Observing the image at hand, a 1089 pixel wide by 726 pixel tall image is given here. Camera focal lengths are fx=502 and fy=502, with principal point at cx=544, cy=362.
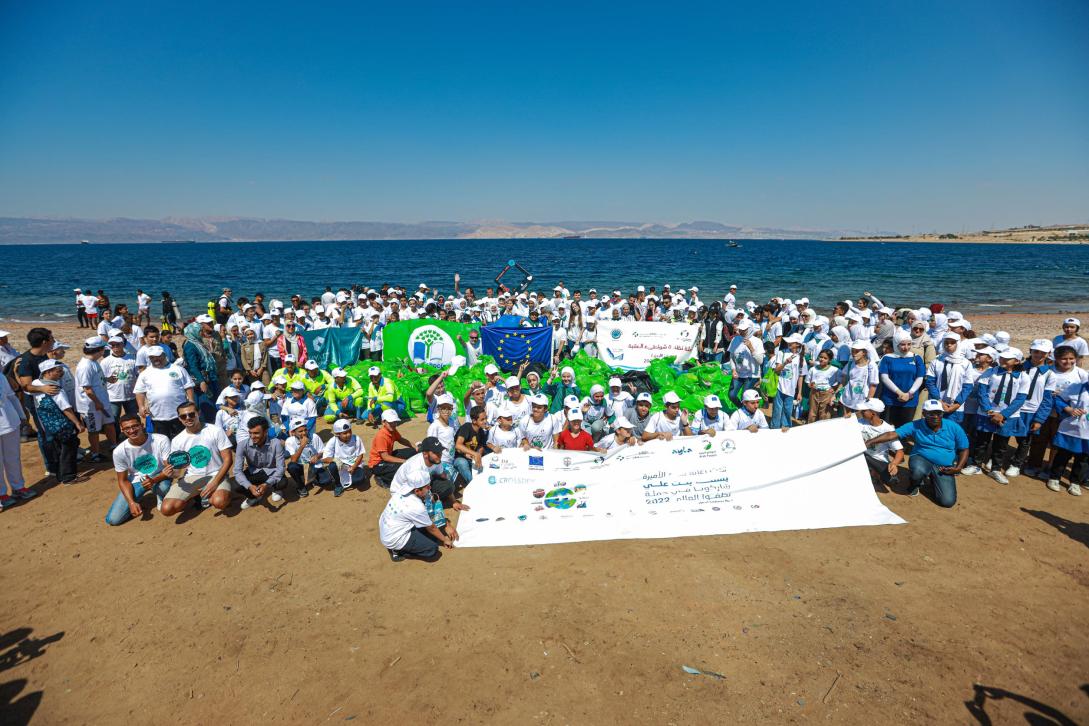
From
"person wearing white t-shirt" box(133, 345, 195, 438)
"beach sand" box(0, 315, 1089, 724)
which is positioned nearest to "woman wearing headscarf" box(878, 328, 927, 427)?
"beach sand" box(0, 315, 1089, 724)

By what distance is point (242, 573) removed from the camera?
19.4 feet

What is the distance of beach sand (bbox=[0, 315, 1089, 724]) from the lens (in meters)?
4.21

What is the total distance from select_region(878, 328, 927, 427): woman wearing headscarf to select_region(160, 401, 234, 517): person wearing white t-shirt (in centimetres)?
1040

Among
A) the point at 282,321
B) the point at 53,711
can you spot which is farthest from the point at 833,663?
the point at 282,321

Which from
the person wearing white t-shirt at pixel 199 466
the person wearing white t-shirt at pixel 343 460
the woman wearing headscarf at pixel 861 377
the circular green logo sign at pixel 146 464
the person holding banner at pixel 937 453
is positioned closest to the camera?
the circular green logo sign at pixel 146 464

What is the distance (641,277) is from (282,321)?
49.1m

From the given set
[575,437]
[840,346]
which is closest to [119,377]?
[575,437]

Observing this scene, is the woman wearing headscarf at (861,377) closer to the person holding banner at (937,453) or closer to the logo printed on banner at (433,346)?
the person holding banner at (937,453)

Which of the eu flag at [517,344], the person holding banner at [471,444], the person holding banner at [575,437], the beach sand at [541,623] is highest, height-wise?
the eu flag at [517,344]

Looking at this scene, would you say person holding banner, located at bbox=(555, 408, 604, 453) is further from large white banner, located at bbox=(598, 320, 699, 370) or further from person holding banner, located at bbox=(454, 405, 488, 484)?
large white banner, located at bbox=(598, 320, 699, 370)

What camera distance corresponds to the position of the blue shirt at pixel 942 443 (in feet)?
24.1

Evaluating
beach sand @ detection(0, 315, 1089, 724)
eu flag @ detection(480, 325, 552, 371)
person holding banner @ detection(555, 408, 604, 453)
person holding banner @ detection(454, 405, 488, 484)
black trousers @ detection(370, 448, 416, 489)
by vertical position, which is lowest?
beach sand @ detection(0, 315, 1089, 724)

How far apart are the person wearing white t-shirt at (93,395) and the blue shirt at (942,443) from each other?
1283cm

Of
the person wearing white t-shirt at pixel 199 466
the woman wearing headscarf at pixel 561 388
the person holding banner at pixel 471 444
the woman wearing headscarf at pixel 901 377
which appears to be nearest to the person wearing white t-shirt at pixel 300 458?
the person wearing white t-shirt at pixel 199 466
